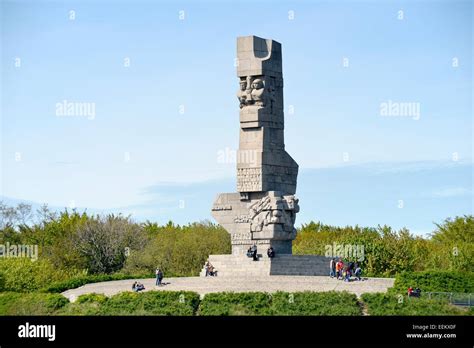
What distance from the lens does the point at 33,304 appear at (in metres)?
47.6

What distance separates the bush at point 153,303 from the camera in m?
44.0

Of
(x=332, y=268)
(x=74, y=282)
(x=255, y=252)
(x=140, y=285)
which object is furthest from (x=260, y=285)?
(x=74, y=282)

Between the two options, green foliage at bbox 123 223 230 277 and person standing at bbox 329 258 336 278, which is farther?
green foliage at bbox 123 223 230 277

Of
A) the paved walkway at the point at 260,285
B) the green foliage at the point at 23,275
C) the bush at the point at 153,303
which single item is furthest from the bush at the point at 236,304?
the green foliage at the point at 23,275

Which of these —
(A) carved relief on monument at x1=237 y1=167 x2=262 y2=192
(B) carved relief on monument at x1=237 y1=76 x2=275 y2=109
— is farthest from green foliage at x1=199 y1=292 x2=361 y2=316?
(B) carved relief on monument at x1=237 y1=76 x2=275 y2=109

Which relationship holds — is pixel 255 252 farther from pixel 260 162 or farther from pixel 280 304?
pixel 280 304

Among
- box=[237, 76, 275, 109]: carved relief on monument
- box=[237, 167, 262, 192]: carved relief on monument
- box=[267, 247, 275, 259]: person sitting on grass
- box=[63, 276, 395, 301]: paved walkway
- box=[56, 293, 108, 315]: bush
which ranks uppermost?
box=[237, 76, 275, 109]: carved relief on monument

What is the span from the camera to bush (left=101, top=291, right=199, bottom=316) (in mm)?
44031

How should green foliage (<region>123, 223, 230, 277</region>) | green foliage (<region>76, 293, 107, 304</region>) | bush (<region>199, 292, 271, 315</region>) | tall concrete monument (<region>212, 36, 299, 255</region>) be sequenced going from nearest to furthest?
bush (<region>199, 292, 271, 315</region>) < green foliage (<region>76, 293, 107, 304</region>) < tall concrete monument (<region>212, 36, 299, 255</region>) < green foliage (<region>123, 223, 230, 277</region>)

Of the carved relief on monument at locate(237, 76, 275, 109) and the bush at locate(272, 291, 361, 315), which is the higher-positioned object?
the carved relief on monument at locate(237, 76, 275, 109)

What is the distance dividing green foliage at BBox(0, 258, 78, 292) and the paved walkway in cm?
520

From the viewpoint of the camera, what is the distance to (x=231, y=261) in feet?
175

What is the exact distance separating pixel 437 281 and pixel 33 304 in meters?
17.0

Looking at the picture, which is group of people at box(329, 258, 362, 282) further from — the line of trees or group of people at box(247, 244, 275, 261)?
the line of trees
